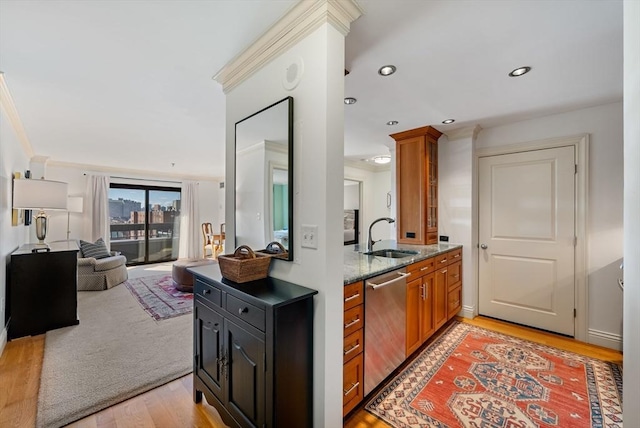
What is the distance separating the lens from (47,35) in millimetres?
1646

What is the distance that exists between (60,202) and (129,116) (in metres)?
1.32

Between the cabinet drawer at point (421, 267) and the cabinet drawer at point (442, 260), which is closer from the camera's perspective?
the cabinet drawer at point (421, 267)

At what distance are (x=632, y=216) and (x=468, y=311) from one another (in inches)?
116

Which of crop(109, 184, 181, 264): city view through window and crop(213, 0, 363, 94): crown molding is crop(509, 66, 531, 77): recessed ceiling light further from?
crop(109, 184, 181, 264): city view through window

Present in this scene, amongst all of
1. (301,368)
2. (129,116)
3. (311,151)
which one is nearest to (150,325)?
(129,116)

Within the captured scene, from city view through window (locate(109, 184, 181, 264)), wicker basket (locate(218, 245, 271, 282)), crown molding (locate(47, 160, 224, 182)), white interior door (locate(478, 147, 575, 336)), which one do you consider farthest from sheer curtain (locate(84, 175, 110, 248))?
white interior door (locate(478, 147, 575, 336))

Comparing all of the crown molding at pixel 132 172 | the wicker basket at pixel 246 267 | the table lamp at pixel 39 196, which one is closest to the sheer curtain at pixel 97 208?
the crown molding at pixel 132 172

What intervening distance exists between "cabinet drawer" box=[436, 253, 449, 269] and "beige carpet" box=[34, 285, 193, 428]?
8.19 feet

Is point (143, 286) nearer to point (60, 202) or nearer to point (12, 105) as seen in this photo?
point (60, 202)

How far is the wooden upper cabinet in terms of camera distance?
133 inches

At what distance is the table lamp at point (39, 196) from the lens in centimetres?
298

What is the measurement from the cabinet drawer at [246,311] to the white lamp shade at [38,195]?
307 centimetres

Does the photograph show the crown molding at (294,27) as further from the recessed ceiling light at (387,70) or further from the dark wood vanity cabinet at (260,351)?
the dark wood vanity cabinet at (260,351)

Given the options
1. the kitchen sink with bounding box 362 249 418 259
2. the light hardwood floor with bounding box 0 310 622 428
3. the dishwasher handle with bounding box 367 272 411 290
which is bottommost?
the light hardwood floor with bounding box 0 310 622 428
